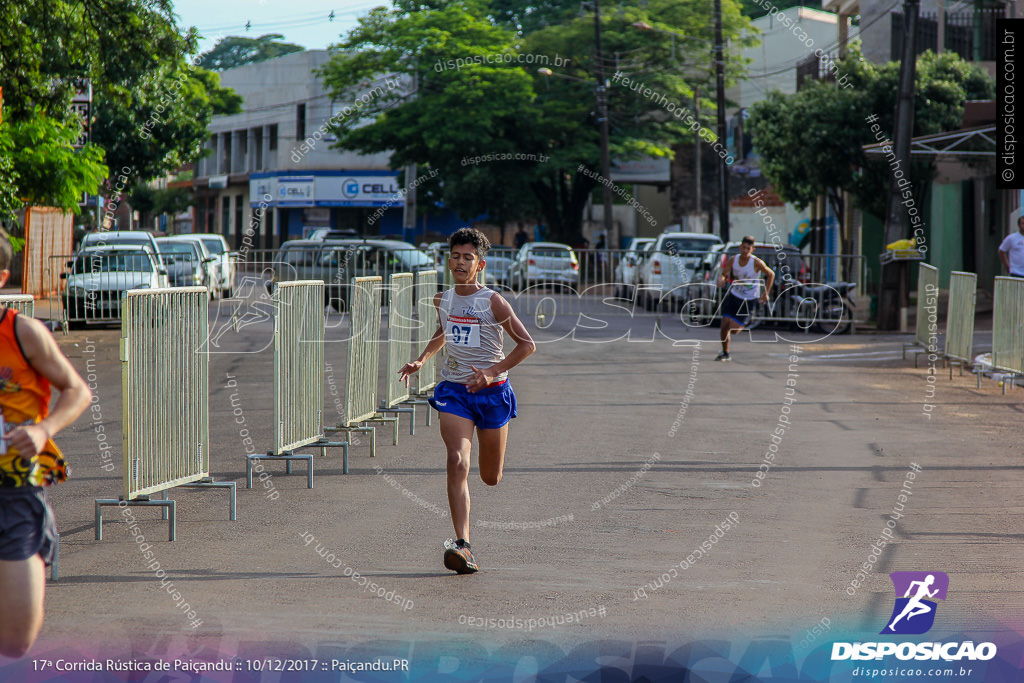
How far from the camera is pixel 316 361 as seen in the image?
9211 millimetres

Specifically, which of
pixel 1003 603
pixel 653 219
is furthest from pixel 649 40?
pixel 1003 603

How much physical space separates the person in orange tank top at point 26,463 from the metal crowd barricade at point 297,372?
4163 millimetres

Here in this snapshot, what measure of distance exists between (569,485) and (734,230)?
148 feet

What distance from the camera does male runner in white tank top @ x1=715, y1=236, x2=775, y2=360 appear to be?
17469 mm

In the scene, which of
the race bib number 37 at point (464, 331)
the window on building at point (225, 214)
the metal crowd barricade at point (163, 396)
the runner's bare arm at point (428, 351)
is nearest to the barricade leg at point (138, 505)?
the metal crowd barricade at point (163, 396)

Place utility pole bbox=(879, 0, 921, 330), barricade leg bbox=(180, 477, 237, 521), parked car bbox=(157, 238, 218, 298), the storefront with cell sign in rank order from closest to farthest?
barricade leg bbox=(180, 477, 237, 521)
utility pole bbox=(879, 0, 921, 330)
parked car bbox=(157, 238, 218, 298)
the storefront with cell sign

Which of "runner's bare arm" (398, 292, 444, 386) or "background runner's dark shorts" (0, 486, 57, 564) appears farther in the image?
"runner's bare arm" (398, 292, 444, 386)

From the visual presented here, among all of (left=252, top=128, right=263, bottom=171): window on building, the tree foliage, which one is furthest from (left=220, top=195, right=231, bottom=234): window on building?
the tree foliage

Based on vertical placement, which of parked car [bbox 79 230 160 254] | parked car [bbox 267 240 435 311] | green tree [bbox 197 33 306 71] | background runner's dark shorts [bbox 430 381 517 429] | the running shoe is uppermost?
green tree [bbox 197 33 306 71]

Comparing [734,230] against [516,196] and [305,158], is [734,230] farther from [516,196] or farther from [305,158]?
[305,158]

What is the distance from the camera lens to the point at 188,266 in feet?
90.7

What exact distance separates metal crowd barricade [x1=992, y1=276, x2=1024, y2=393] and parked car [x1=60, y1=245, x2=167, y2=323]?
1364 centimetres

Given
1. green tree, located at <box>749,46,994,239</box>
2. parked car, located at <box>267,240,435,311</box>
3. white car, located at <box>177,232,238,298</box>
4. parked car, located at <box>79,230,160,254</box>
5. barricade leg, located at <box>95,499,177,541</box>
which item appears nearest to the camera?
barricade leg, located at <box>95,499,177,541</box>

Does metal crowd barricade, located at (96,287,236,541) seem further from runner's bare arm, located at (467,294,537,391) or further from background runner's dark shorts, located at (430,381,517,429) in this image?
runner's bare arm, located at (467,294,537,391)
